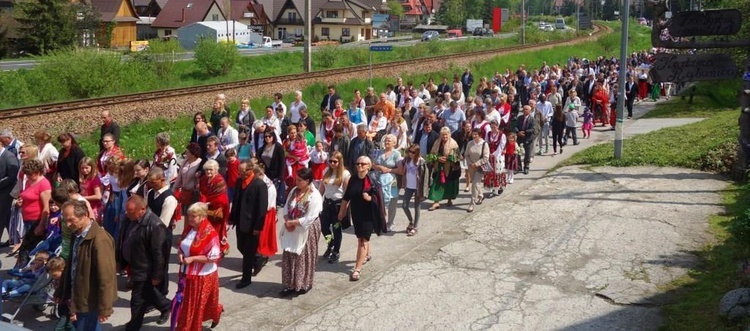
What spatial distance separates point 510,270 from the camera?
974 centimetres

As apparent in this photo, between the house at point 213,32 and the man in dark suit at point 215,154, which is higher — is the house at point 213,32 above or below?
above

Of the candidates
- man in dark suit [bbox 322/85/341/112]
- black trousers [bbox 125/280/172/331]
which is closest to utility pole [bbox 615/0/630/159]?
man in dark suit [bbox 322/85/341/112]

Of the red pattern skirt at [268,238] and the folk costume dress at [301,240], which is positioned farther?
the red pattern skirt at [268,238]

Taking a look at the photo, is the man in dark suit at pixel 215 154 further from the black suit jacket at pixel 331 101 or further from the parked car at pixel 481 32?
the parked car at pixel 481 32

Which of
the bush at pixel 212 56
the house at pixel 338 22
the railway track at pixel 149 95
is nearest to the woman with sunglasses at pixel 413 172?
the railway track at pixel 149 95

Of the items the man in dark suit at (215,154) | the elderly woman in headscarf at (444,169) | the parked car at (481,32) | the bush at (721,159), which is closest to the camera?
the man in dark suit at (215,154)

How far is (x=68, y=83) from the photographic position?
26000 mm

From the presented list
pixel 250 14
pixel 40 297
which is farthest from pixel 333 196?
pixel 250 14

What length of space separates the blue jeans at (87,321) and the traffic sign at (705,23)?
10865mm

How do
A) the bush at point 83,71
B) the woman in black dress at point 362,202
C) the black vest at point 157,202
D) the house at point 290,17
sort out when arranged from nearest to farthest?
the black vest at point 157,202, the woman in black dress at point 362,202, the bush at point 83,71, the house at point 290,17

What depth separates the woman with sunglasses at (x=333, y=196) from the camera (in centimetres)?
979

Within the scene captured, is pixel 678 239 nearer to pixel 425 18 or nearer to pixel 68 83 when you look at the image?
pixel 68 83

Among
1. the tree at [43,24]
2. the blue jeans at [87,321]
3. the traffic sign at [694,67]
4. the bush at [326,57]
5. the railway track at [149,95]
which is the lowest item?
the blue jeans at [87,321]

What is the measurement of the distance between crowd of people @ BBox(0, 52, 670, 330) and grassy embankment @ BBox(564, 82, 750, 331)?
3.11 m
